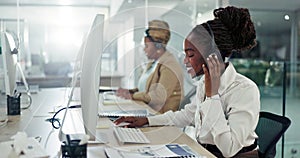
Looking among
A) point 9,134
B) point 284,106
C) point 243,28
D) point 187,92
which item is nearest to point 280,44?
point 284,106

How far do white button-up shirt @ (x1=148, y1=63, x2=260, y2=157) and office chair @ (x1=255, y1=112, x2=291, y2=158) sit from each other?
0.13m

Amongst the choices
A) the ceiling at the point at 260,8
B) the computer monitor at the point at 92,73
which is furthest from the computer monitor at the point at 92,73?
the ceiling at the point at 260,8

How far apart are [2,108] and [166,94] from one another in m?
1.15

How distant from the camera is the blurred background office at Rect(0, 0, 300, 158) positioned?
3.24 meters

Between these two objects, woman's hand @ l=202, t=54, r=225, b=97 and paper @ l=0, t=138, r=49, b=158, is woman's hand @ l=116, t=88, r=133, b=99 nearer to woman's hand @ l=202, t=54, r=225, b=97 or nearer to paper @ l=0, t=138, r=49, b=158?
woman's hand @ l=202, t=54, r=225, b=97

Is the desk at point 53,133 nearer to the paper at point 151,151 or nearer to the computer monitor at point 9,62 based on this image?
the paper at point 151,151

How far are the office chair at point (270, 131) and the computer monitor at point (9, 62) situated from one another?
56.4 inches

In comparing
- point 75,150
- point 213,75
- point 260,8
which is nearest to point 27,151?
point 75,150

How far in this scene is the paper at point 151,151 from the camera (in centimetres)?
121

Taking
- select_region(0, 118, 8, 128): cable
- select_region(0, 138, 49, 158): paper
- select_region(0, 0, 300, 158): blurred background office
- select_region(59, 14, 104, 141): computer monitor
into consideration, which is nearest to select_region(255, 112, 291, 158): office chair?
select_region(0, 0, 300, 158): blurred background office

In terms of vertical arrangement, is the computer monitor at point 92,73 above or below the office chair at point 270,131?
above

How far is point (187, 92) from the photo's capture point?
267cm

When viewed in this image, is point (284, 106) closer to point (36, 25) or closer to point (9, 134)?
point (9, 134)

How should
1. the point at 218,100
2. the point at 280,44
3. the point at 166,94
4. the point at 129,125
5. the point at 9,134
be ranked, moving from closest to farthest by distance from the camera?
the point at 218,100 → the point at 9,134 → the point at 129,125 → the point at 166,94 → the point at 280,44
